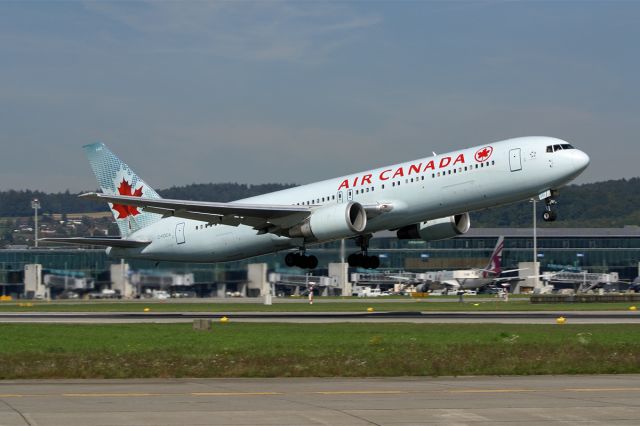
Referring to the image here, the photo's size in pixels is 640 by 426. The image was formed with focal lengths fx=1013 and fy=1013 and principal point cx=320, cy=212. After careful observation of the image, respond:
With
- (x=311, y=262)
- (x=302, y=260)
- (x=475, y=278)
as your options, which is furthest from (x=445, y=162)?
(x=475, y=278)

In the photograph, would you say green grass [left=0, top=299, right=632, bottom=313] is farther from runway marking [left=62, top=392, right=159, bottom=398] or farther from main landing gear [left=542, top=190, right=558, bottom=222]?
runway marking [left=62, top=392, right=159, bottom=398]

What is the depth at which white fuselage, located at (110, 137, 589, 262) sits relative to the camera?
4669cm

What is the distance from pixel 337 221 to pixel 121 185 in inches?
744

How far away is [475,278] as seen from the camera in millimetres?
110625

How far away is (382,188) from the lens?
167 feet

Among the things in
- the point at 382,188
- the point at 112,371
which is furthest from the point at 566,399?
the point at 382,188

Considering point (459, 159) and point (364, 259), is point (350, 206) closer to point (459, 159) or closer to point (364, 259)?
point (459, 159)

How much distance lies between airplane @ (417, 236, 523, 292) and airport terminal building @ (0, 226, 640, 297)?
538 inches

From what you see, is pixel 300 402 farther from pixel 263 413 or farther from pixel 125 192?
pixel 125 192

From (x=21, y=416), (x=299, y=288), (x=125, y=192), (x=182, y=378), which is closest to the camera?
(x=21, y=416)

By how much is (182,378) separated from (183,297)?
197 ft

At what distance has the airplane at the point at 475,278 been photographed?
4313 inches

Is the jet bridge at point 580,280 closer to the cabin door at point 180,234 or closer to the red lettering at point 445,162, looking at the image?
the cabin door at point 180,234

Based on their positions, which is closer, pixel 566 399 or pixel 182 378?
pixel 566 399
